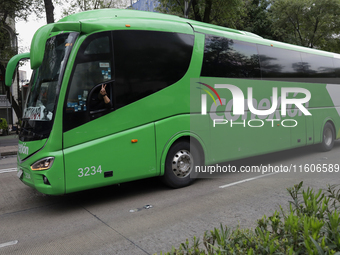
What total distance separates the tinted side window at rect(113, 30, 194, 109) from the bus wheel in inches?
265

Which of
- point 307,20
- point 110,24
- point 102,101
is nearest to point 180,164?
point 102,101

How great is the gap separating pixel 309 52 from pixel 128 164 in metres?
7.75

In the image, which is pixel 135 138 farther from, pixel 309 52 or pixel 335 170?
pixel 309 52

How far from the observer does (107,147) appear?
566 centimetres

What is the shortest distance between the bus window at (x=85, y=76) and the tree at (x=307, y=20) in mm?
25742

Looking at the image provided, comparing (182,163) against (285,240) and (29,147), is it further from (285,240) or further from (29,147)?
(285,240)

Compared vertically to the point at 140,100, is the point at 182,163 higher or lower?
lower

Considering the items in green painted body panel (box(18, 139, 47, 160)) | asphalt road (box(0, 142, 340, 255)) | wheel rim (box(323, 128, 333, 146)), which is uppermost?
green painted body panel (box(18, 139, 47, 160))

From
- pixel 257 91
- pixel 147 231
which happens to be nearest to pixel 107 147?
pixel 147 231

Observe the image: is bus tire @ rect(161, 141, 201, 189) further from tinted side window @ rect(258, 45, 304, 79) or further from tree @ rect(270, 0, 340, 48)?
tree @ rect(270, 0, 340, 48)

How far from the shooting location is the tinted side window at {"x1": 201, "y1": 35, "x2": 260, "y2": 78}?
23.9 ft

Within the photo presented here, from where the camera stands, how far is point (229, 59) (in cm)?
775

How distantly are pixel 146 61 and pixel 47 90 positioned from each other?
1.96 metres

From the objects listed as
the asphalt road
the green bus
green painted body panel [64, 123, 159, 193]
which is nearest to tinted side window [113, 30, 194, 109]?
the green bus
